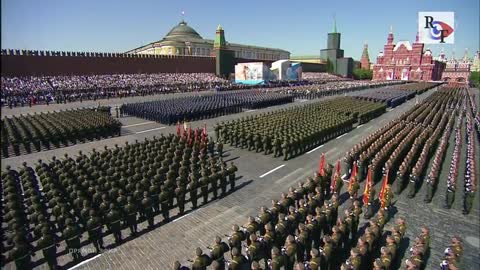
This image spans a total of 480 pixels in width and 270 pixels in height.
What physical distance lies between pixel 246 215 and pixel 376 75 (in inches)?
3810

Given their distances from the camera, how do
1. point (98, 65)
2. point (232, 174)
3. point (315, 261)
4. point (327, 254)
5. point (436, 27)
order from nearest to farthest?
point (315, 261) < point (327, 254) < point (232, 174) < point (436, 27) < point (98, 65)

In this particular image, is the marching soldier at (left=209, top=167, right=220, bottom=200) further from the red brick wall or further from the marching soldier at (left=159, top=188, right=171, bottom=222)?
the red brick wall

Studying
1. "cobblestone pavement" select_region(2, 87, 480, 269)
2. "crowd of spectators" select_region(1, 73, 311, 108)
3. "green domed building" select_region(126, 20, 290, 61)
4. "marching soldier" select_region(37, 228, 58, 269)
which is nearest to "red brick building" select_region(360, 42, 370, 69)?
"green domed building" select_region(126, 20, 290, 61)

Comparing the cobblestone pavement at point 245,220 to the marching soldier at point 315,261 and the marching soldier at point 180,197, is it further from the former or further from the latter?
the marching soldier at point 315,261

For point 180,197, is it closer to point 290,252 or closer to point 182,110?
point 290,252

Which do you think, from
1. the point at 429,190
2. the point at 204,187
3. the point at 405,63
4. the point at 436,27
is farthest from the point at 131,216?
the point at 405,63

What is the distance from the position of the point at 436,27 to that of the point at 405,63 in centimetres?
8657

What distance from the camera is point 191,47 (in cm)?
8256

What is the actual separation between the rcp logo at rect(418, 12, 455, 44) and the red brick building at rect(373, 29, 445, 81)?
81957 millimetres

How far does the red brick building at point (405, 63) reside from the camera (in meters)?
84.2

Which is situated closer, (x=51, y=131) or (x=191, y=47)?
(x=51, y=131)

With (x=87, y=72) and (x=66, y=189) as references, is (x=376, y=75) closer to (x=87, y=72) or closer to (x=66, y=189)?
(x=87, y=72)

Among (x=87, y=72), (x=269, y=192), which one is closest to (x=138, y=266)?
(x=269, y=192)

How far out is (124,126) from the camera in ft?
69.5
